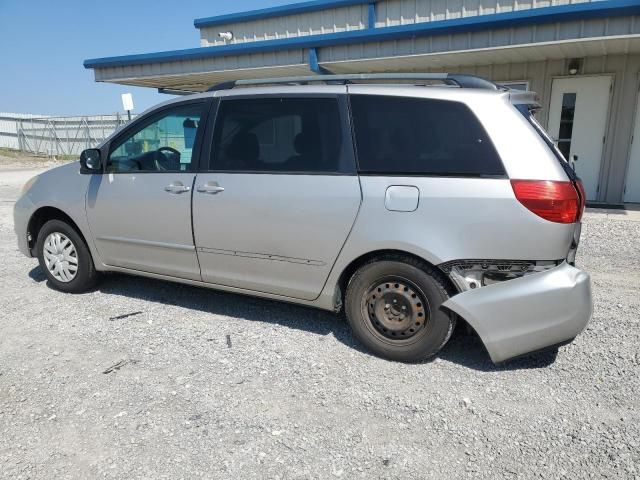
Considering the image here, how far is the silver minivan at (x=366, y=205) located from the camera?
2.82 m

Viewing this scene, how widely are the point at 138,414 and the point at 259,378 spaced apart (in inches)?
29.5

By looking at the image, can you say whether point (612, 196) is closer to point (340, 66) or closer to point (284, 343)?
point (340, 66)

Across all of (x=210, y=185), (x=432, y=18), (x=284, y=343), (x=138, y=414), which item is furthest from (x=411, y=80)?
(x=432, y=18)

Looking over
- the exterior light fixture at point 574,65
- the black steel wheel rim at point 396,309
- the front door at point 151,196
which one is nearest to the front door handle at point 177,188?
the front door at point 151,196

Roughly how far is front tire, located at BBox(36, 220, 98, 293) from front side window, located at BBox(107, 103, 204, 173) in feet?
2.78

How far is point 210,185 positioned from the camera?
11.8ft

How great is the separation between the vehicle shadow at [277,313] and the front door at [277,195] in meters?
0.45

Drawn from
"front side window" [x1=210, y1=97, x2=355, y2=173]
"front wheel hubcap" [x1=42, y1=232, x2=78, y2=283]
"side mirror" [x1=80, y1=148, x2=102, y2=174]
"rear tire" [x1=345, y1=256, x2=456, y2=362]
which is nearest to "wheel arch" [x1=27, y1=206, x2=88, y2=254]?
"front wheel hubcap" [x1=42, y1=232, x2=78, y2=283]

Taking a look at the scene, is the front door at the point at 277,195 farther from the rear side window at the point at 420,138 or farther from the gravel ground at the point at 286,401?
the gravel ground at the point at 286,401

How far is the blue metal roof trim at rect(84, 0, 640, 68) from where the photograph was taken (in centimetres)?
652

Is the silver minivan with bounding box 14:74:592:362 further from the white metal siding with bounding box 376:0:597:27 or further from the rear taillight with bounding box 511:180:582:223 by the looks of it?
the white metal siding with bounding box 376:0:597:27

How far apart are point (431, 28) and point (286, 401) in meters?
7.04

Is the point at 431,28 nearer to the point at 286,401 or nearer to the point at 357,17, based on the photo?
the point at 357,17

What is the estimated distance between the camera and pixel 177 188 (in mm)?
3723
